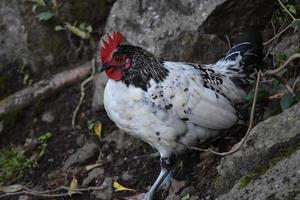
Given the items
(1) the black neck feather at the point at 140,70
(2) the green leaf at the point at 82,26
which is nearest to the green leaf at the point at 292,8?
(1) the black neck feather at the point at 140,70

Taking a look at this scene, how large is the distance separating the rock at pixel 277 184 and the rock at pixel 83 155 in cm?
218

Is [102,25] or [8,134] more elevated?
[102,25]

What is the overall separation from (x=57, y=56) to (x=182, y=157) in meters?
2.01

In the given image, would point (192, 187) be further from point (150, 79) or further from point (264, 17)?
point (264, 17)

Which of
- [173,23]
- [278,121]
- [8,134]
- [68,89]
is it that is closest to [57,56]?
[68,89]

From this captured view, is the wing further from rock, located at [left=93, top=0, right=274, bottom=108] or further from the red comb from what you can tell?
rock, located at [left=93, top=0, right=274, bottom=108]

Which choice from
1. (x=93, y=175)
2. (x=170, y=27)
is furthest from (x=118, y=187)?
(x=170, y=27)

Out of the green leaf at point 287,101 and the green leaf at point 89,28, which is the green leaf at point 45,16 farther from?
the green leaf at point 287,101

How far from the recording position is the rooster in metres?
4.18

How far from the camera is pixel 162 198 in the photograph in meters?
4.55

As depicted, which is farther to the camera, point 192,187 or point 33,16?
point 33,16

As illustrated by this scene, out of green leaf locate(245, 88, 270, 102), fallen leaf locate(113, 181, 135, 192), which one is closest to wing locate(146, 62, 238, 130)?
green leaf locate(245, 88, 270, 102)

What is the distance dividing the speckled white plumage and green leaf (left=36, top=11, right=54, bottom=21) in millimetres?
1838

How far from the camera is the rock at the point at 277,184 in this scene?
9.71ft
